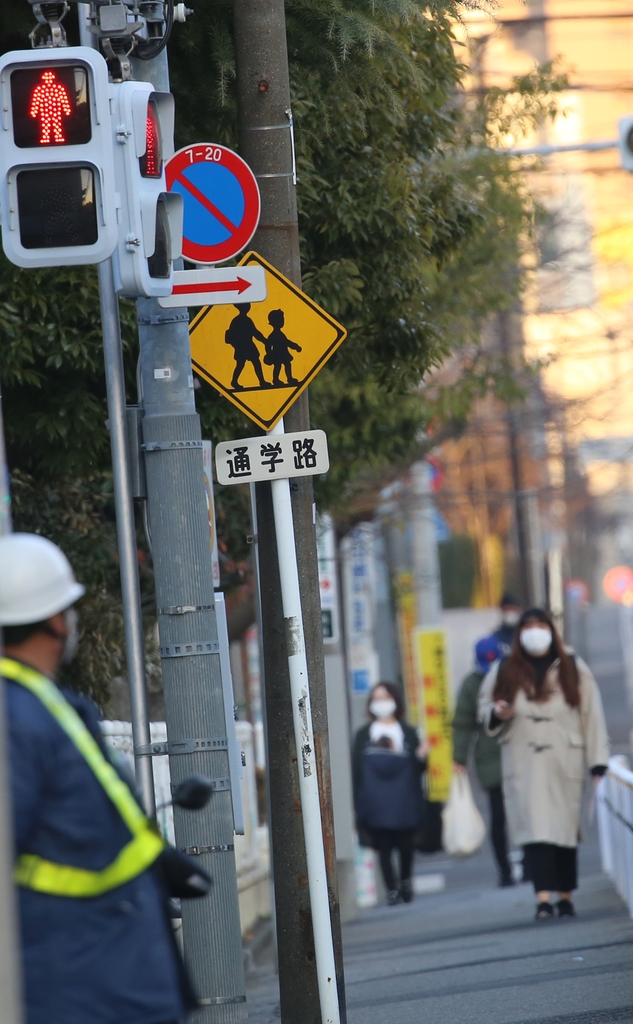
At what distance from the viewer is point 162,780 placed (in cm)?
978

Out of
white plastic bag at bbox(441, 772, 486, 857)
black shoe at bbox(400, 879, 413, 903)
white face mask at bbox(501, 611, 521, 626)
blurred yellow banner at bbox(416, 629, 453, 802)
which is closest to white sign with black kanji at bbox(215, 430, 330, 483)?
white face mask at bbox(501, 611, 521, 626)

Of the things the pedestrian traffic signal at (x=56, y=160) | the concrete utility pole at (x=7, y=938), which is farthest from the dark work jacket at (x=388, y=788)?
the concrete utility pole at (x=7, y=938)

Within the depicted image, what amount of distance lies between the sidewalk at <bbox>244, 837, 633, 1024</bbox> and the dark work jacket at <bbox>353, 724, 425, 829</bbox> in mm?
1771

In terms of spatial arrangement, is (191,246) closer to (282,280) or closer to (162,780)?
(282,280)

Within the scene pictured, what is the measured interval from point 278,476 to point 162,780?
11.9 feet

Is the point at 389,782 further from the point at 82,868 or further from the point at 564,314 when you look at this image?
the point at 82,868

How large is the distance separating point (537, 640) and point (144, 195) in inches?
210

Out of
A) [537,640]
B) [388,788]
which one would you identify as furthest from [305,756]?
[388,788]

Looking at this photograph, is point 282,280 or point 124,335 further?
point 124,335

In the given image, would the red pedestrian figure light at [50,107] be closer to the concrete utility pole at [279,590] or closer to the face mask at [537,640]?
the concrete utility pole at [279,590]

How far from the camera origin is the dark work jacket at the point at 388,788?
14.8m

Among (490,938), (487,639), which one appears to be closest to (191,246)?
(490,938)

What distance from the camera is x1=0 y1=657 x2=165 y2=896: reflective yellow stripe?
3391 mm

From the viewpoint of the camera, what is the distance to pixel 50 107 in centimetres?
574
